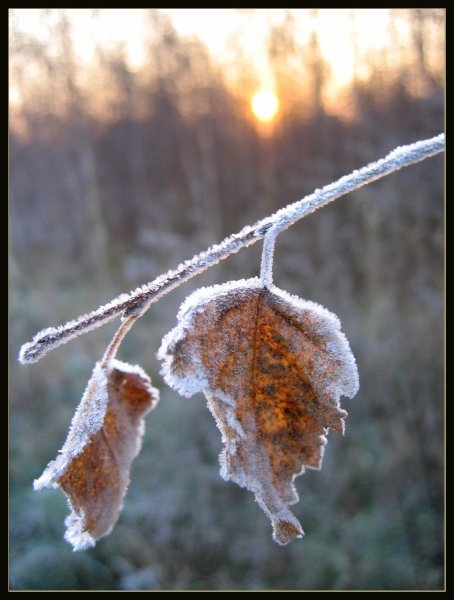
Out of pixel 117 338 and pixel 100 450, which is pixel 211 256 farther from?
pixel 100 450

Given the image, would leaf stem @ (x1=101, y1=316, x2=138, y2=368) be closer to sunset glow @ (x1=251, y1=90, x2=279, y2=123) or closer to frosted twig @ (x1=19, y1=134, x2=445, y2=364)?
frosted twig @ (x1=19, y1=134, x2=445, y2=364)

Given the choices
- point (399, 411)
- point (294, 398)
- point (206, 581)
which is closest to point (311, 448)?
point (294, 398)

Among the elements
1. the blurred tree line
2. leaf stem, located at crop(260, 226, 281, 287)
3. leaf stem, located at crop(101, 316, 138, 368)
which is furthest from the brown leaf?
the blurred tree line

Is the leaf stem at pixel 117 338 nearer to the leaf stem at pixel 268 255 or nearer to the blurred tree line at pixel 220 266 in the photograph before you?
the leaf stem at pixel 268 255

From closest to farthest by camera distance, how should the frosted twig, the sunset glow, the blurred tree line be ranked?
the frosted twig
the blurred tree line
the sunset glow

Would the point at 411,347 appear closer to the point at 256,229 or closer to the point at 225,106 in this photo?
the point at 225,106
